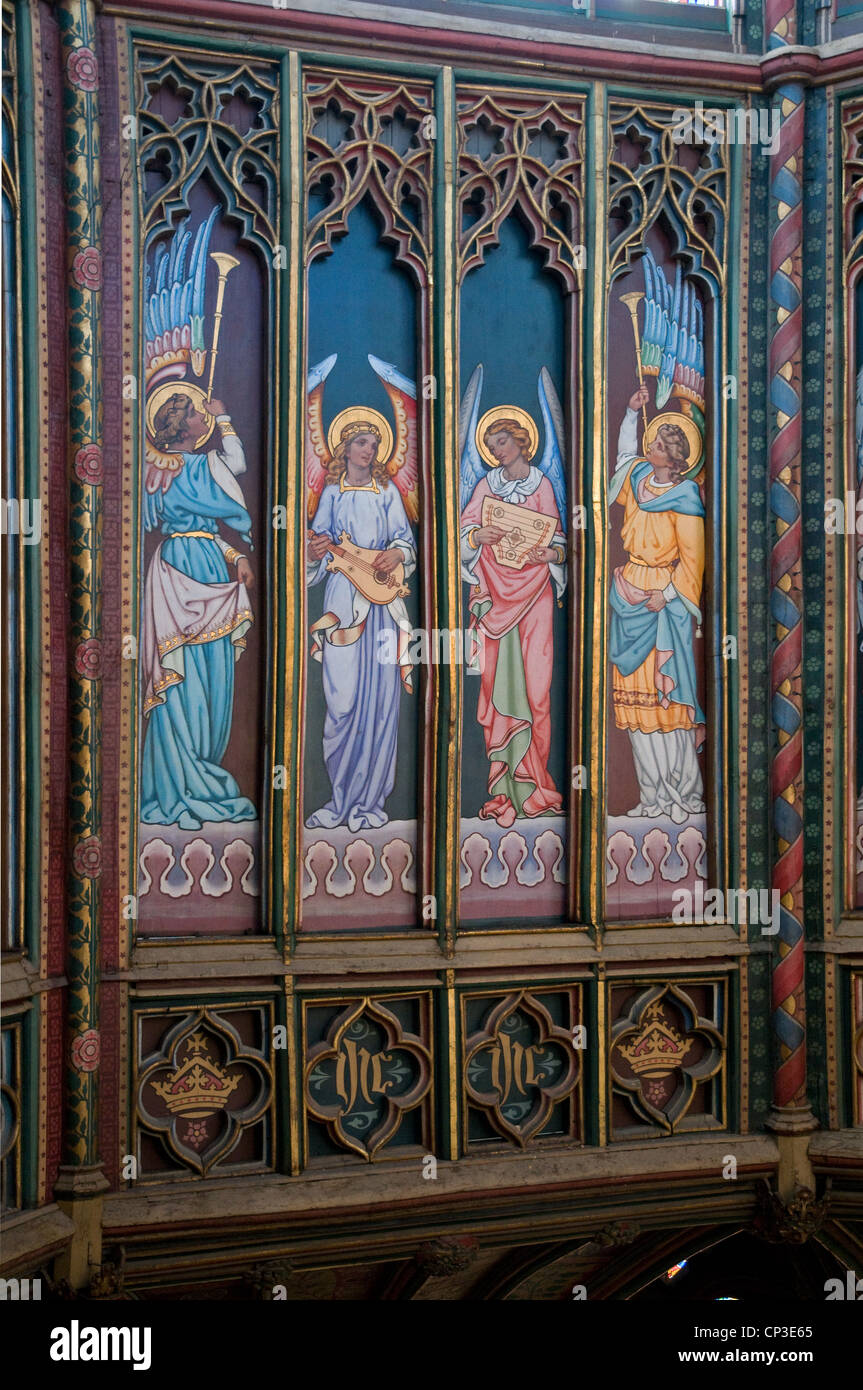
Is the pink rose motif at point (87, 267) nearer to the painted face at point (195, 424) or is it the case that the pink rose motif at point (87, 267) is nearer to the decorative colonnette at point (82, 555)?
the decorative colonnette at point (82, 555)

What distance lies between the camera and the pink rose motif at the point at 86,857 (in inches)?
251

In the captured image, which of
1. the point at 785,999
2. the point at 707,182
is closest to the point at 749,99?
the point at 707,182

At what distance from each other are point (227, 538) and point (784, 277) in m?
2.87

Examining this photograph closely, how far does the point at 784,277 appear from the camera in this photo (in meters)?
7.36

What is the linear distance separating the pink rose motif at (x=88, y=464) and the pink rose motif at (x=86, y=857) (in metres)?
1.45

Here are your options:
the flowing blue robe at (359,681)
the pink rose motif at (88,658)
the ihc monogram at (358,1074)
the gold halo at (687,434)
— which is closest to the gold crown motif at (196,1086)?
the ihc monogram at (358,1074)

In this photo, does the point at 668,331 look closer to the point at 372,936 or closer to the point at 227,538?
the point at 227,538

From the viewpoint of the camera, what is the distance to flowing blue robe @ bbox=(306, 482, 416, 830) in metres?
6.98

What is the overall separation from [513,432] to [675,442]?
804mm

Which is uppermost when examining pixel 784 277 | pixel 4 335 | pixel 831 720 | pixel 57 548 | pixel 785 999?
pixel 784 277

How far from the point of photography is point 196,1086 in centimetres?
668

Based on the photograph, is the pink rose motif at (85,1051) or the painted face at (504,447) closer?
the pink rose motif at (85,1051)

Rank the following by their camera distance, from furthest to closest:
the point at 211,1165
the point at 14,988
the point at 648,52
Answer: the point at 648,52 → the point at 211,1165 → the point at 14,988

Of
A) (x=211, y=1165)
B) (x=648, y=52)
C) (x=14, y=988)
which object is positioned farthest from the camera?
(x=648, y=52)
